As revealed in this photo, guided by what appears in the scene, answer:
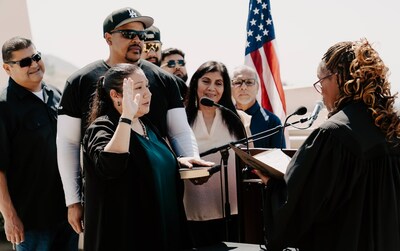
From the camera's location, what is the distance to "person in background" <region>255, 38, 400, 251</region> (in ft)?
7.22

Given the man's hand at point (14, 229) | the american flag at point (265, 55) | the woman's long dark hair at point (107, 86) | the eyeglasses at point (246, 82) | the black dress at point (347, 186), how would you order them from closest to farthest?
the black dress at point (347, 186)
the woman's long dark hair at point (107, 86)
the man's hand at point (14, 229)
the eyeglasses at point (246, 82)
the american flag at point (265, 55)

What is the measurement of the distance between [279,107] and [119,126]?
4.12m

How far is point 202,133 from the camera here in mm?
3590

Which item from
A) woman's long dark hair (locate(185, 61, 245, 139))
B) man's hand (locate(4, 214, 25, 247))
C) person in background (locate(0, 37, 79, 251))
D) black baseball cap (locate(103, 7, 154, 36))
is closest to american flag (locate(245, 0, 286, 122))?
woman's long dark hair (locate(185, 61, 245, 139))

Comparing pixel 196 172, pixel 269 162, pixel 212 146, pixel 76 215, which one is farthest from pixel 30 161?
pixel 269 162

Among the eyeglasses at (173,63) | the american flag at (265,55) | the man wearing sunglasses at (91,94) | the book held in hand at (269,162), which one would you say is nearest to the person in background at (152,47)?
the eyeglasses at (173,63)

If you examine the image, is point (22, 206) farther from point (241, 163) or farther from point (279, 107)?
point (279, 107)

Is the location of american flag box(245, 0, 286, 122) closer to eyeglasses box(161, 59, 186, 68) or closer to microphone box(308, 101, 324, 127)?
eyeglasses box(161, 59, 186, 68)

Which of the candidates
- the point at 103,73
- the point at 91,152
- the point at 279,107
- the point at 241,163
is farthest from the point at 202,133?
the point at 279,107

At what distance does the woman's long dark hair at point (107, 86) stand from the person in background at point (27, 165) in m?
0.89

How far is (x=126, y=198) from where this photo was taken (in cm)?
244

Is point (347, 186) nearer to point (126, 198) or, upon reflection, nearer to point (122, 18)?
point (126, 198)

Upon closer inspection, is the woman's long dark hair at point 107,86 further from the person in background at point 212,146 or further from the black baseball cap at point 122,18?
the person in background at point 212,146

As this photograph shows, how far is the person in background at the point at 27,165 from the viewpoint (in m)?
3.37
